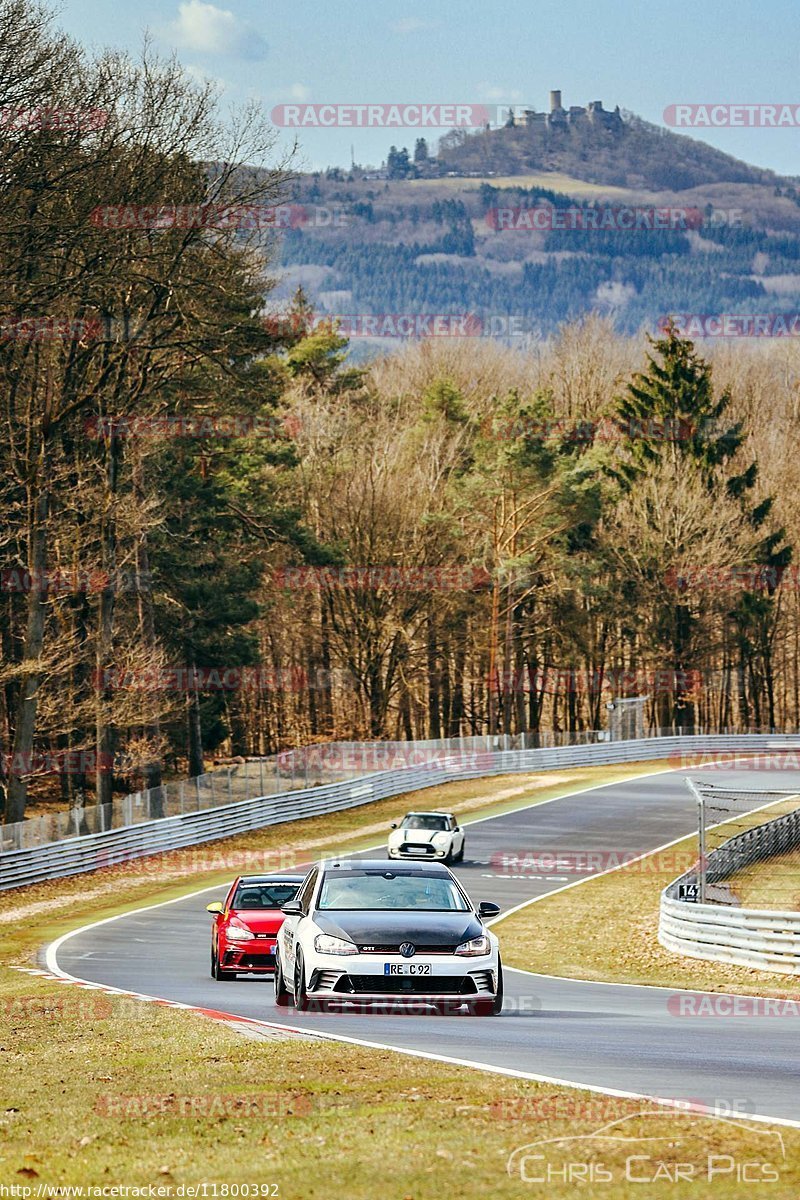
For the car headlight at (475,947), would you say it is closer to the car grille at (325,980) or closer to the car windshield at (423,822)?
the car grille at (325,980)

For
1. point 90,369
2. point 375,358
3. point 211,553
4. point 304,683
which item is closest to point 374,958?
point 90,369

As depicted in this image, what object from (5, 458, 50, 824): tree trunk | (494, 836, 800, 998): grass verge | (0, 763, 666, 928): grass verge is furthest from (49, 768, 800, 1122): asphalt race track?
(5, 458, 50, 824): tree trunk

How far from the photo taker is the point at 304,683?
3440 inches

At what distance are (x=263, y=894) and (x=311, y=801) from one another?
32.1m

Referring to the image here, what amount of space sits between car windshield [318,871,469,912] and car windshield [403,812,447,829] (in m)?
25.3

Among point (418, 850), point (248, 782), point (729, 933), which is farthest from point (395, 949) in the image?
point (248, 782)

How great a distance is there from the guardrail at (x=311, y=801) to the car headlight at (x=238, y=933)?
18462 millimetres

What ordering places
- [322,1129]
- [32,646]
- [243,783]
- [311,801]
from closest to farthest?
1. [322,1129]
2. [32,646]
3. [243,783]
4. [311,801]

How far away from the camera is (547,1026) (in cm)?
1470

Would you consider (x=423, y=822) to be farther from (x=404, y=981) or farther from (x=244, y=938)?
(x=404, y=981)

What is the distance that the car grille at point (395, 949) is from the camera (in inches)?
566

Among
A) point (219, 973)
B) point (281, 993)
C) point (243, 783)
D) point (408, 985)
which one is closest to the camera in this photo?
point (408, 985)

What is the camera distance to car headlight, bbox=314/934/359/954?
14469 mm

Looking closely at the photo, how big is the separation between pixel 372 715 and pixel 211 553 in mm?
22162
